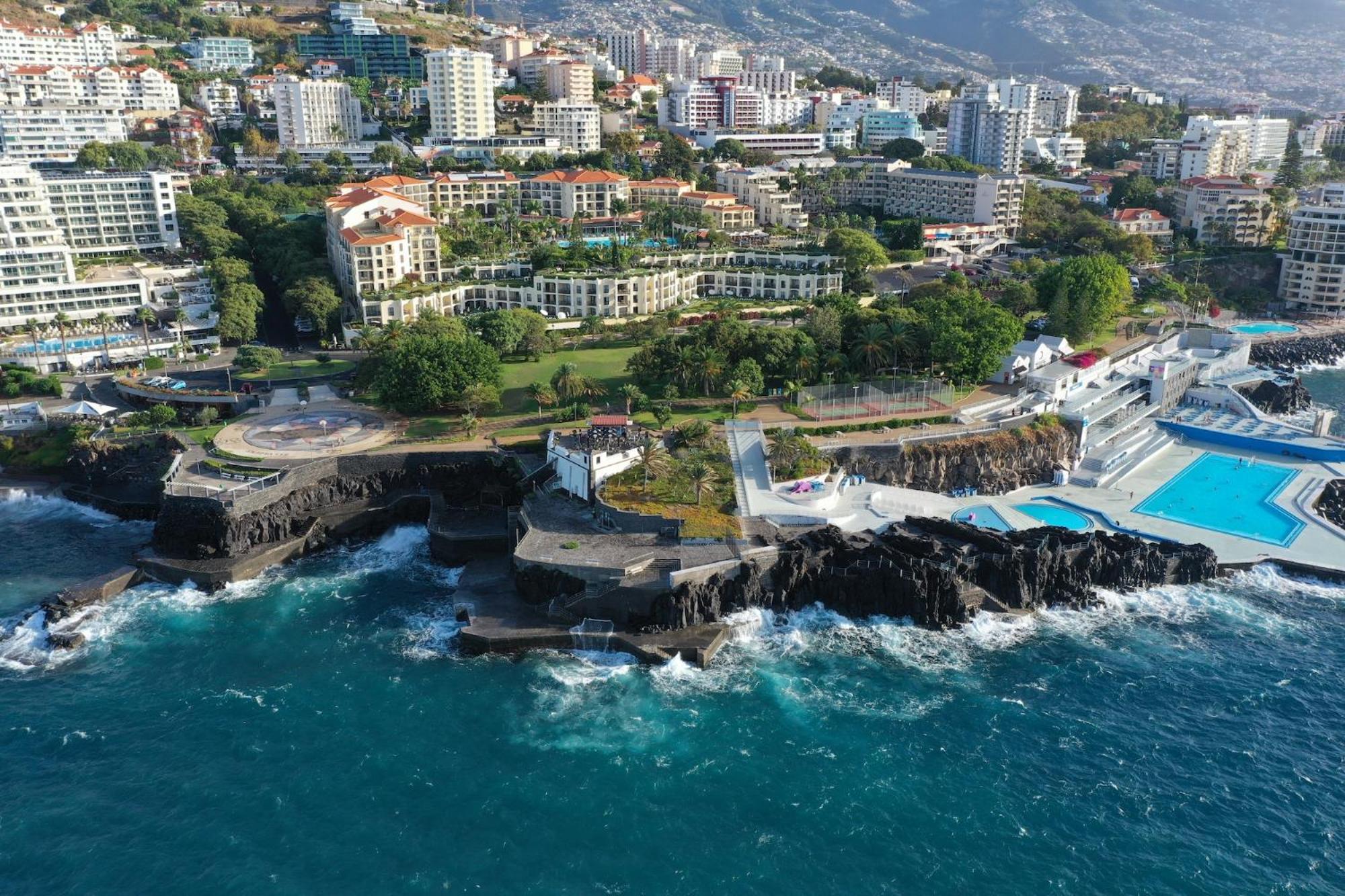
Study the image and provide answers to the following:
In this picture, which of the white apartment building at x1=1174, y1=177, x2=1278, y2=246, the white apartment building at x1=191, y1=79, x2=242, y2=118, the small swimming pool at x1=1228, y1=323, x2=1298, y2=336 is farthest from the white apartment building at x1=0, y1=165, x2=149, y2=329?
the white apartment building at x1=1174, y1=177, x2=1278, y2=246

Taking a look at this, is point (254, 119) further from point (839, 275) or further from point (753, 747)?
point (753, 747)

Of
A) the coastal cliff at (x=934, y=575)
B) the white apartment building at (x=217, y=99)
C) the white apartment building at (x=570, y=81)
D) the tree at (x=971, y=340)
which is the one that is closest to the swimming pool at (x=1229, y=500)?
the coastal cliff at (x=934, y=575)

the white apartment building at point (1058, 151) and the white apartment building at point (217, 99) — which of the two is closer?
the white apartment building at point (217, 99)

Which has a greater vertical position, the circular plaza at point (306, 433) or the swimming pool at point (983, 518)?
the circular plaza at point (306, 433)

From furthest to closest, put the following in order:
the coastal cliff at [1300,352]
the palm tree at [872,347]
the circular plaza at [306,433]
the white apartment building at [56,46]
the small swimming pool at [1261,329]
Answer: the white apartment building at [56,46] < the small swimming pool at [1261,329] < the coastal cliff at [1300,352] < the palm tree at [872,347] < the circular plaza at [306,433]

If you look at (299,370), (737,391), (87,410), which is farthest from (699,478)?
(87,410)

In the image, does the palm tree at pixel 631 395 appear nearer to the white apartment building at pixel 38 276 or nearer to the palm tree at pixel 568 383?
the palm tree at pixel 568 383
